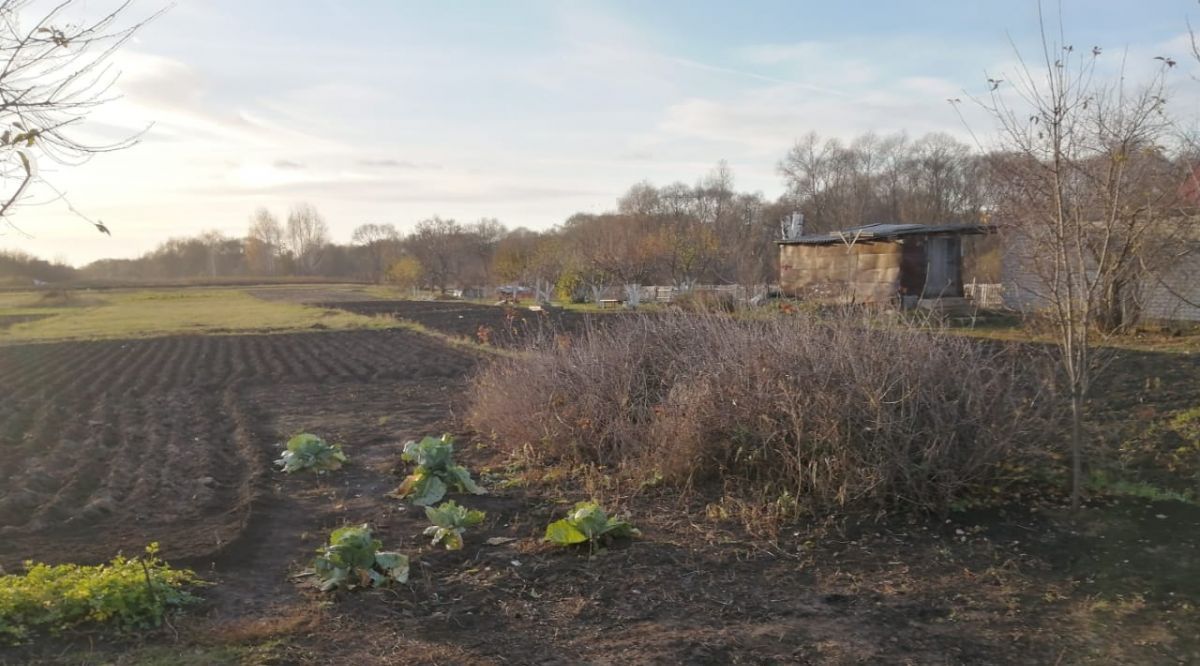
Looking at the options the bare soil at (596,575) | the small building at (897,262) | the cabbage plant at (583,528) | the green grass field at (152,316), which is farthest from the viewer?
the green grass field at (152,316)

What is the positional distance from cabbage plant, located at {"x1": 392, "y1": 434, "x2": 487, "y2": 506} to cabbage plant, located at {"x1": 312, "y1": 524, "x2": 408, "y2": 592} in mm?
1820

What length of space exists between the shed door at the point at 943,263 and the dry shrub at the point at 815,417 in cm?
1469

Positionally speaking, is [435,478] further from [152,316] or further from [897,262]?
[152,316]

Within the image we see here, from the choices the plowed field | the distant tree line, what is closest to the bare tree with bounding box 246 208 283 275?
the distant tree line

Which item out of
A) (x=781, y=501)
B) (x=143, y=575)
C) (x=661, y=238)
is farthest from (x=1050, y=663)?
(x=661, y=238)

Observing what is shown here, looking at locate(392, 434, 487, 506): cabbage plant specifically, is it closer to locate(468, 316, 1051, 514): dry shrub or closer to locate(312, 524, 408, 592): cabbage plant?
locate(468, 316, 1051, 514): dry shrub

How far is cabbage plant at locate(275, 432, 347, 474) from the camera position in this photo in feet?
26.1

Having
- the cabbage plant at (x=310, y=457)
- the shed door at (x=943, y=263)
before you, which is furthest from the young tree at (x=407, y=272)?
the cabbage plant at (x=310, y=457)

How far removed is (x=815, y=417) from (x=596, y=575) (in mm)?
2048

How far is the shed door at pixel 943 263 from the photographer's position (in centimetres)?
2045

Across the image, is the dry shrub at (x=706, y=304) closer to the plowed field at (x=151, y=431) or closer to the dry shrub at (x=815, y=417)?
the dry shrub at (x=815, y=417)

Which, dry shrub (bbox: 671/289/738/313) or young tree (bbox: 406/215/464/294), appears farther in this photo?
young tree (bbox: 406/215/464/294)

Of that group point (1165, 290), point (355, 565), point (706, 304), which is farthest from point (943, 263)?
point (355, 565)

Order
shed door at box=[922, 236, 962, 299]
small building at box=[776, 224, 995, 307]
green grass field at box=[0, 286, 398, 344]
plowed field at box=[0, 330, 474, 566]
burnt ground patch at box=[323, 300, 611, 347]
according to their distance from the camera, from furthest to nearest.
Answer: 1. green grass field at box=[0, 286, 398, 344]
2. shed door at box=[922, 236, 962, 299]
3. small building at box=[776, 224, 995, 307]
4. burnt ground patch at box=[323, 300, 611, 347]
5. plowed field at box=[0, 330, 474, 566]
